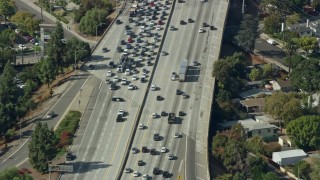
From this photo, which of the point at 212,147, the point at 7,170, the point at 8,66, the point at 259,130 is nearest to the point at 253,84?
the point at 259,130

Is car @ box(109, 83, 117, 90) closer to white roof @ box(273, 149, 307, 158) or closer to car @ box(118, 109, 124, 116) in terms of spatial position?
car @ box(118, 109, 124, 116)

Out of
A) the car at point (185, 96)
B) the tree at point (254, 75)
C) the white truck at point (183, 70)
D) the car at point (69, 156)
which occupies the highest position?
the white truck at point (183, 70)

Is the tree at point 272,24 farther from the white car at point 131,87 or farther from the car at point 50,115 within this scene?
the car at point 50,115

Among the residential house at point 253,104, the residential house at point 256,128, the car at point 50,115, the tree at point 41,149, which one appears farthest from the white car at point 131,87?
the tree at point 41,149

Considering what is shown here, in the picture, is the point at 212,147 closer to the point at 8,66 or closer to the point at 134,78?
the point at 134,78

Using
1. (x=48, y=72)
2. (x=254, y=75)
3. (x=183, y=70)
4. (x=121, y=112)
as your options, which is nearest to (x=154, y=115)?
(x=121, y=112)

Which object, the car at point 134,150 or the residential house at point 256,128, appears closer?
the car at point 134,150

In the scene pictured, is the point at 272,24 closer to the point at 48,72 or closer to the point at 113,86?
the point at 113,86

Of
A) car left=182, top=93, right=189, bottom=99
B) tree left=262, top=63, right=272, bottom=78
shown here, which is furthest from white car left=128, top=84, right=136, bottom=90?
tree left=262, top=63, right=272, bottom=78
